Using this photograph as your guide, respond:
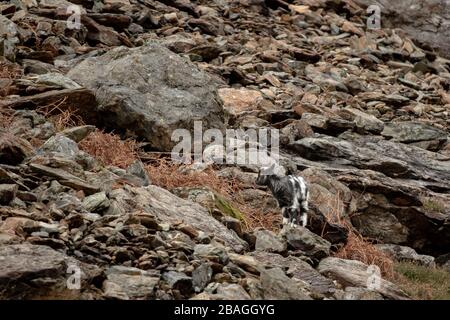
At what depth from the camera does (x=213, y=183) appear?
9.03 m

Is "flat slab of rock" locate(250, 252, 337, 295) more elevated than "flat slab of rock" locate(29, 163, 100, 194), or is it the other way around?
"flat slab of rock" locate(29, 163, 100, 194)

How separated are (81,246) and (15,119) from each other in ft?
12.3

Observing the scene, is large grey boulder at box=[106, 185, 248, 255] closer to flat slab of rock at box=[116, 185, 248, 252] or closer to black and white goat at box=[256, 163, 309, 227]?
flat slab of rock at box=[116, 185, 248, 252]

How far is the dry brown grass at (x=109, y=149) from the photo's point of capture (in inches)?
351

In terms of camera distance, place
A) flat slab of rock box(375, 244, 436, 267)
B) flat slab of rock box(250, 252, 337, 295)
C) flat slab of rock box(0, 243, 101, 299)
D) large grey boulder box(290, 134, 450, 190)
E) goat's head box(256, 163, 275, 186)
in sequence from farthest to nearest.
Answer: large grey boulder box(290, 134, 450, 190) < flat slab of rock box(375, 244, 436, 267) < goat's head box(256, 163, 275, 186) < flat slab of rock box(250, 252, 337, 295) < flat slab of rock box(0, 243, 101, 299)

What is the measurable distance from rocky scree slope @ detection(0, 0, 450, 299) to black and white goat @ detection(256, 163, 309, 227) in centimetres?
25

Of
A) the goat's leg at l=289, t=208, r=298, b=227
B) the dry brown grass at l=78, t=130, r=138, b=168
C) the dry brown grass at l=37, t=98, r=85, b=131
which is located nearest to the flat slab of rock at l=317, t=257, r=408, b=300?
the goat's leg at l=289, t=208, r=298, b=227

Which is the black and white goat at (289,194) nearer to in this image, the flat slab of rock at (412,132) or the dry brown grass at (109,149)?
the dry brown grass at (109,149)

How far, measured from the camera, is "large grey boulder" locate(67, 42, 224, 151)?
32.7ft

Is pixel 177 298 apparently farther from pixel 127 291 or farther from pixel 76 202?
pixel 76 202

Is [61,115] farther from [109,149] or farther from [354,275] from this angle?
[354,275]

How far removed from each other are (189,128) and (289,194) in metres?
2.52
